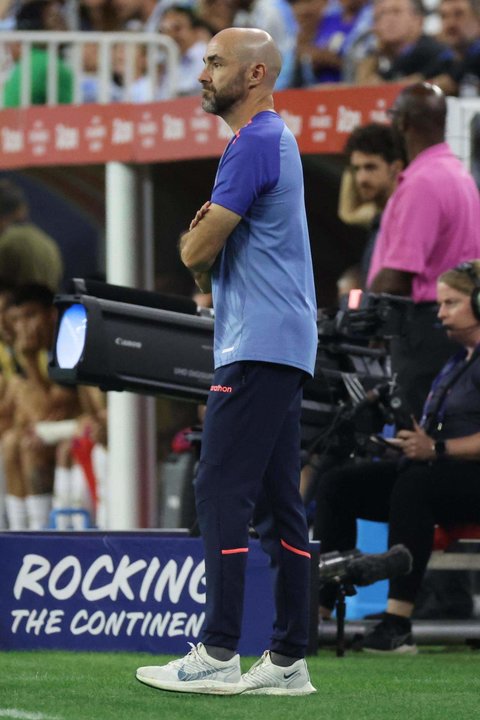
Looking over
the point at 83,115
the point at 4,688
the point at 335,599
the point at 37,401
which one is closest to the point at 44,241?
the point at 37,401

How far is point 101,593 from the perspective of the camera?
6242 millimetres

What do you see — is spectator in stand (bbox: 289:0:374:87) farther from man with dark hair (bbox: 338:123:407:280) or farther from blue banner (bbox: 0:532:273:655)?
blue banner (bbox: 0:532:273:655)

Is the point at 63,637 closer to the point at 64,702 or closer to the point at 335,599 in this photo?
the point at 335,599

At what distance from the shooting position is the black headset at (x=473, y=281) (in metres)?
6.62

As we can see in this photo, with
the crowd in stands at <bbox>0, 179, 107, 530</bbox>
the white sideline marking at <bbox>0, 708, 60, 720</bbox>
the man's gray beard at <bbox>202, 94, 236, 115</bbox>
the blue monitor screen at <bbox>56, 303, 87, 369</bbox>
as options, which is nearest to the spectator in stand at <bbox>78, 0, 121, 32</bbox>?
the crowd in stands at <bbox>0, 179, 107, 530</bbox>

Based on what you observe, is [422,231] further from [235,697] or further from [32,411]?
[32,411]

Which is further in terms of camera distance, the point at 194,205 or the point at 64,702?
the point at 194,205

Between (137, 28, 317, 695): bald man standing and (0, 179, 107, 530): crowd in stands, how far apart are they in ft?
18.9

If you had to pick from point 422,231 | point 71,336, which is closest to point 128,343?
point 71,336

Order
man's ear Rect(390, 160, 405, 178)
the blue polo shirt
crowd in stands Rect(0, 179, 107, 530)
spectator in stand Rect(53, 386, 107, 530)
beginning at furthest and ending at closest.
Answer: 1. crowd in stands Rect(0, 179, 107, 530)
2. spectator in stand Rect(53, 386, 107, 530)
3. man's ear Rect(390, 160, 405, 178)
4. the blue polo shirt

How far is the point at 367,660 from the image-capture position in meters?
6.21

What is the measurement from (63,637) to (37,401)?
531cm

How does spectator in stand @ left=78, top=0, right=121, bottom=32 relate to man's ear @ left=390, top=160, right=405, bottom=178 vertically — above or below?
above

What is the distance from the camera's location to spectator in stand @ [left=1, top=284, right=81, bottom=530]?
11281 mm
